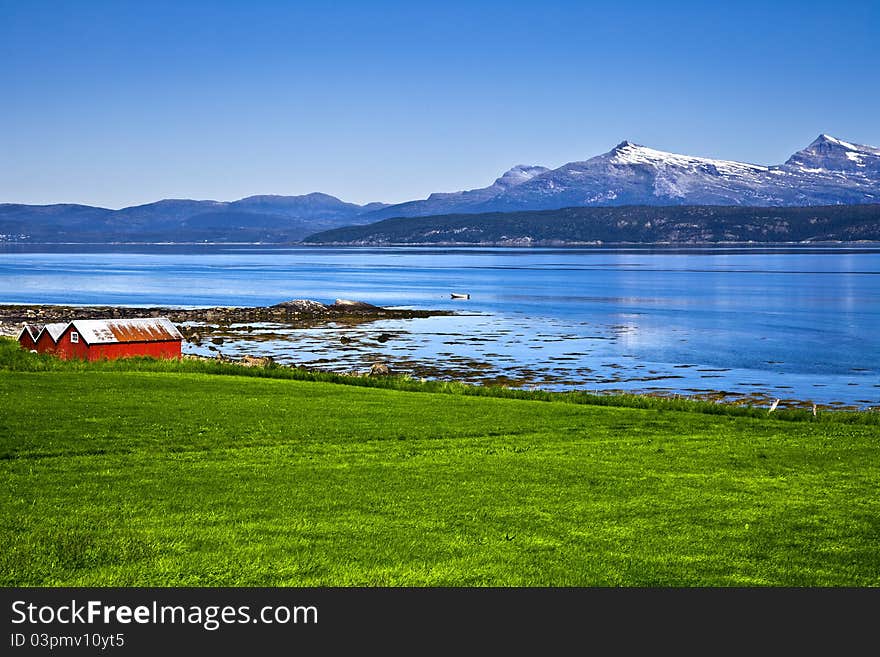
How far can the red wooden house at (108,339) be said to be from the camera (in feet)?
156

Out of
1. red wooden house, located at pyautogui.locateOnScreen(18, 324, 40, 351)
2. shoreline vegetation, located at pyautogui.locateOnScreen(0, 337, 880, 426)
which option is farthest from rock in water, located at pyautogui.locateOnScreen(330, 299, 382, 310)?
A: shoreline vegetation, located at pyautogui.locateOnScreen(0, 337, 880, 426)

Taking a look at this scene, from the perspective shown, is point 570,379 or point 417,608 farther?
point 570,379

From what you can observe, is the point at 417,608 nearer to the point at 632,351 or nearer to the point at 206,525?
the point at 206,525

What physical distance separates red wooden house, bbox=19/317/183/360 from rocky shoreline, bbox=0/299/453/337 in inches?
1384

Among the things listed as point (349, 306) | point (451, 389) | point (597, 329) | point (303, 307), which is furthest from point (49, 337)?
point (349, 306)

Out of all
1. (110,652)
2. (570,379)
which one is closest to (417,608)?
(110,652)

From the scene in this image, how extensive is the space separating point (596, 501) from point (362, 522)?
400 centimetres

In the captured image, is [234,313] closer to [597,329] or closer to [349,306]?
[349,306]

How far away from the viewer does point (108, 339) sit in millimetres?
48000

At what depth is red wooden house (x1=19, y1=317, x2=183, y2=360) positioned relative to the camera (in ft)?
156

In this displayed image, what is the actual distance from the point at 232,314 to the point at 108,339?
162 ft

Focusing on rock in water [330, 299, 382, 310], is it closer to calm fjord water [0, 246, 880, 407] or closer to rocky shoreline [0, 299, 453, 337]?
rocky shoreline [0, 299, 453, 337]

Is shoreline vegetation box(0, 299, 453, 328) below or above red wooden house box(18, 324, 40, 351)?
below

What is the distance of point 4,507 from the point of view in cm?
1474
